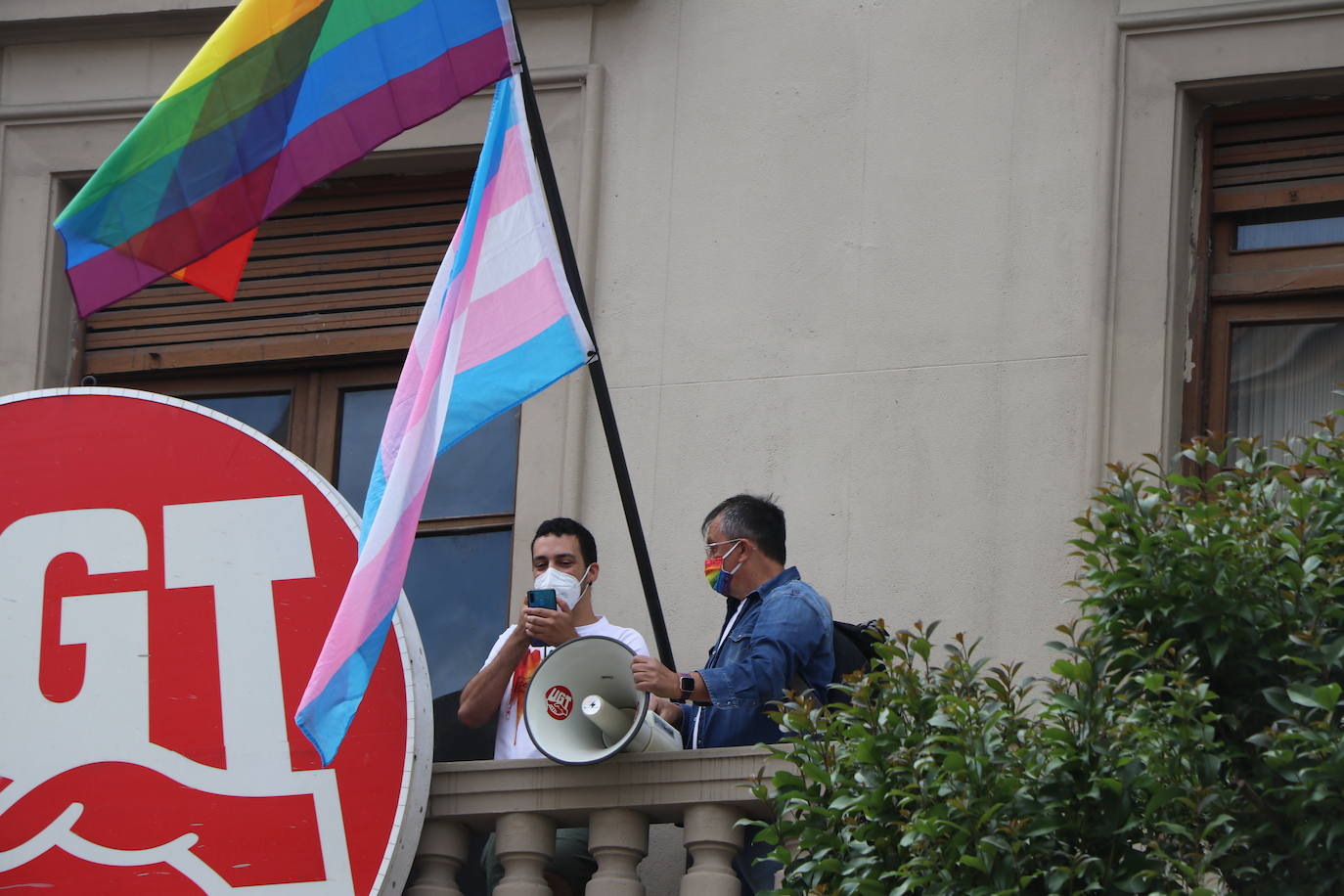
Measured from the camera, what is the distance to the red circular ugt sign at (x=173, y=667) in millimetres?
9336

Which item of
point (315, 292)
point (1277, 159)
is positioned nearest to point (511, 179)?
point (315, 292)

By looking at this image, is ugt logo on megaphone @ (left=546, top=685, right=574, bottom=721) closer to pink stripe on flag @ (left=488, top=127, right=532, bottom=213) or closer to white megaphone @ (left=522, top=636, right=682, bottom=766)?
white megaphone @ (left=522, top=636, right=682, bottom=766)

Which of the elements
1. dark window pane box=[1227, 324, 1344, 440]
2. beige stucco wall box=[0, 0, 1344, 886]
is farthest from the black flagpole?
dark window pane box=[1227, 324, 1344, 440]

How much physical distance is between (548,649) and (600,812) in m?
0.73

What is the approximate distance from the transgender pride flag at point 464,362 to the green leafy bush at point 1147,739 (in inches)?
76.3

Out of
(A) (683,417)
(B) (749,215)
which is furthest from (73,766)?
(B) (749,215)

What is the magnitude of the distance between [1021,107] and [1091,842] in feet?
14.7

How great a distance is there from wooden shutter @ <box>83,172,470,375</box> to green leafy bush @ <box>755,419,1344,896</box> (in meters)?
4.71

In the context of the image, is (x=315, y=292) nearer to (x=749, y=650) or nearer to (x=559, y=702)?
(x=559, y=702)

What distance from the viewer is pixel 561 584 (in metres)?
9.61

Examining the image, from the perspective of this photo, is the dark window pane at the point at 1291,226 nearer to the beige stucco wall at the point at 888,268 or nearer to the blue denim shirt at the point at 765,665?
the beige stucco wall at the point at 888,268

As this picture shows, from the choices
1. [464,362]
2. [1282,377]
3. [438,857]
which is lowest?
[438,857]

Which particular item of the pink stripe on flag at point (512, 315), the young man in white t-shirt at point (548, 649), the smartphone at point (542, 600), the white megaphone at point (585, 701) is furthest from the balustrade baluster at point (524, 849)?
the pink stripe on flag at point (512, 315)

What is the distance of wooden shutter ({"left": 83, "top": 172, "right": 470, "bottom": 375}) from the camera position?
1166cm
